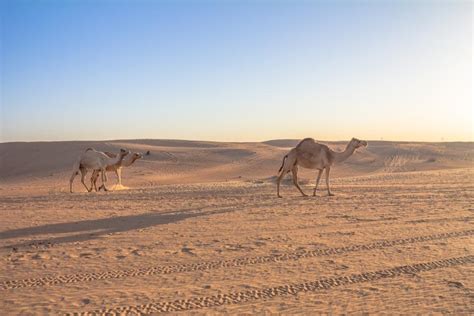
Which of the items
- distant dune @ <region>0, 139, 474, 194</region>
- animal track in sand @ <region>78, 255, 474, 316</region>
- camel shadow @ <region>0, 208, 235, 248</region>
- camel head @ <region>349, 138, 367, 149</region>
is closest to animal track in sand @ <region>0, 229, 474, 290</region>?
animal track in sand @ <region>78, 255, 474, 316</region>

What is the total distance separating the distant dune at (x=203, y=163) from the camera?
31141mm

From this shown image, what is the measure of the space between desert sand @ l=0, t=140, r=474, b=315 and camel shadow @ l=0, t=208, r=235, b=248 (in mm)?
38

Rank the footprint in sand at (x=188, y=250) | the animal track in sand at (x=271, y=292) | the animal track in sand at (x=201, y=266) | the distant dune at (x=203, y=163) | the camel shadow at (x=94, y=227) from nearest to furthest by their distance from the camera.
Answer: the animal track in sand at (x=271, y=292), the animal track in sand at (x=201, y=266), the footprint in sand at (x=188, y=250), the camel shadow at (x=94, y=227), the distant dune at (x=203, y=163)

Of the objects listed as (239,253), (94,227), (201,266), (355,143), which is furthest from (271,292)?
(355,143)

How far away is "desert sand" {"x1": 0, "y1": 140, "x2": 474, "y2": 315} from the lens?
5.39 metres

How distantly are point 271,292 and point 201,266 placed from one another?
151 cm

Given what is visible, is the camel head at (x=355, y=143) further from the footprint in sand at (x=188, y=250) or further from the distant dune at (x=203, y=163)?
the distant dune at (x=203, y=163)

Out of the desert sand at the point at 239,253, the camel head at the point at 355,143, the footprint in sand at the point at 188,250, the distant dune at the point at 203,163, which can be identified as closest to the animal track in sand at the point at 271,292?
the desert sand at the point at 239,253

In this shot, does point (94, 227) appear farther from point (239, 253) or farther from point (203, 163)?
point (203, 163)

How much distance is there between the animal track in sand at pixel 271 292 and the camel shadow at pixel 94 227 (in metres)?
3.94

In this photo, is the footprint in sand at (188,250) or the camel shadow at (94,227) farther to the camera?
the camel shadow at (94,227)

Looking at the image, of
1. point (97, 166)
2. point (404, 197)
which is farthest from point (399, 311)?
point (97, 166)

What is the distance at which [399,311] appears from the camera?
5055 millimetres

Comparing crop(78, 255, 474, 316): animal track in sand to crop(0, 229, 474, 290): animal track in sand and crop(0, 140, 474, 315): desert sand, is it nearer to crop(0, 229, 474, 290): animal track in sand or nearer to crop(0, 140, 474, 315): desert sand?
crop(0, 140, 474, 315): desert sand
